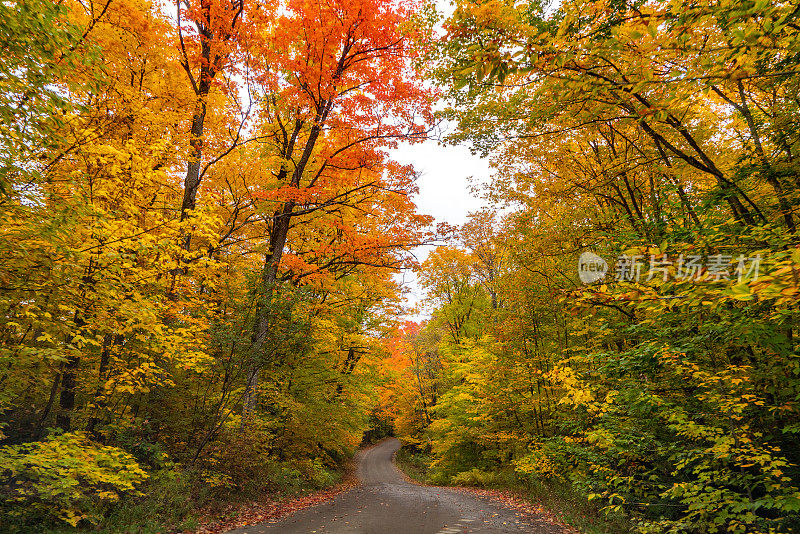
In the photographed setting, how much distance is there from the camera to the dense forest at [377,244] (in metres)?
3.73

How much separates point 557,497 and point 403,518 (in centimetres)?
477

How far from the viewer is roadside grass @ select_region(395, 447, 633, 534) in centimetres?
729

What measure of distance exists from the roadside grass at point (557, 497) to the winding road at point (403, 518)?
28.3 inches

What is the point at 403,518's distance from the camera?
7.89 m

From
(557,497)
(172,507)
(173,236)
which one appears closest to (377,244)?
(173,236)

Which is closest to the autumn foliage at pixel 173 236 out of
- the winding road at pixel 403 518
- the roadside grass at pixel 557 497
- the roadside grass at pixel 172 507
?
the roadside grass at pixel 172 507

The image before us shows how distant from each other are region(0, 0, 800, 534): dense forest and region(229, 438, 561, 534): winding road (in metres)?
1.54

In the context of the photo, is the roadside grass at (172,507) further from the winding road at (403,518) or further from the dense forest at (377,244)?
the winding road at (403,518)

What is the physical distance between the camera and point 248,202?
13.3 m

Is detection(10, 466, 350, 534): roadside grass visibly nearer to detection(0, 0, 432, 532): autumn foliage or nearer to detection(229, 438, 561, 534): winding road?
detection(0, 0, 432, 532): autumn foliage

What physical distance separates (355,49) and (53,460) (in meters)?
11.0

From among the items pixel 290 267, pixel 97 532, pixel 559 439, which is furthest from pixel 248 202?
pixel 559 439

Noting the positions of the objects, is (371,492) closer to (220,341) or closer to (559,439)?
(559,439)

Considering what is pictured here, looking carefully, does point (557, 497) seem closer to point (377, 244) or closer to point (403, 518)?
point (403, 518)
